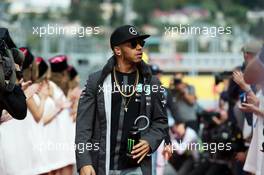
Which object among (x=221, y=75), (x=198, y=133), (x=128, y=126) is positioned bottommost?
(x=198, y=133)

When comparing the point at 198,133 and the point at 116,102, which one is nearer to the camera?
the point at 116,102

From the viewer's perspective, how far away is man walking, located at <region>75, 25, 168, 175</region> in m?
7.98

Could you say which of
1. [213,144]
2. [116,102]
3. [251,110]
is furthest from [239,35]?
[116,102]

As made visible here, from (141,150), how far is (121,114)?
35 cm

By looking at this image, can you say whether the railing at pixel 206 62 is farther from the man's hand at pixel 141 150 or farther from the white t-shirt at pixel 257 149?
the man's hand at pixel 141 150

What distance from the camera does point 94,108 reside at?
8.10 m

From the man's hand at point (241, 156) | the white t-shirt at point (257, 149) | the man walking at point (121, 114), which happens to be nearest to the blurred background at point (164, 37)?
the man's hand at point (241, 156)

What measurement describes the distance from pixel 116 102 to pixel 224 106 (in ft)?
19.4

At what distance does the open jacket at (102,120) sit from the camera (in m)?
8.01

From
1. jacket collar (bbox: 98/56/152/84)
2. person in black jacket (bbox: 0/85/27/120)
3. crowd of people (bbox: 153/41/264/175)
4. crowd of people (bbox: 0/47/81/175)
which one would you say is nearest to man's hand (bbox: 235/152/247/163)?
crowd of people (bbox: 153/41/264/175)

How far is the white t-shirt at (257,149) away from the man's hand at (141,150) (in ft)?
5.00

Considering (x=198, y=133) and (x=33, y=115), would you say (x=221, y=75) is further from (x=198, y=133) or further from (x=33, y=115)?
(x=33, y=115)

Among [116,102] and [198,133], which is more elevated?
[116,102]

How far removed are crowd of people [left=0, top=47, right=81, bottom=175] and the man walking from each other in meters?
1.49
